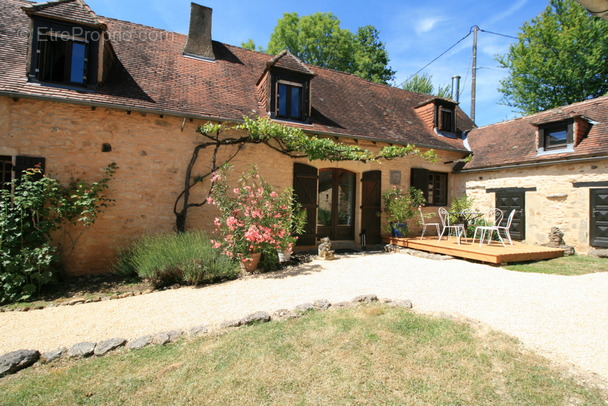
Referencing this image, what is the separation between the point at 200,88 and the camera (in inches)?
310

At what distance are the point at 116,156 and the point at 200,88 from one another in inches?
110

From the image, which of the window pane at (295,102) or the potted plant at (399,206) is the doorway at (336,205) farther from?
the window pane at (295,102)

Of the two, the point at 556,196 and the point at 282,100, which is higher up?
the point at 282,100

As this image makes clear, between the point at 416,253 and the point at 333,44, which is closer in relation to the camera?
the point at 416,253

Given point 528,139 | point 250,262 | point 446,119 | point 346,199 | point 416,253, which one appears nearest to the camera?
point 250,262

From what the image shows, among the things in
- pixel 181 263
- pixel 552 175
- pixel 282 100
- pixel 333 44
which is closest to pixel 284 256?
pixel 181 263

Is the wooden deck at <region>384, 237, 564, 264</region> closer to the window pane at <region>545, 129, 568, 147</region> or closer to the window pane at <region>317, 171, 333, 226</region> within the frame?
the window pane at <region>317, 171, 333, 226</region>

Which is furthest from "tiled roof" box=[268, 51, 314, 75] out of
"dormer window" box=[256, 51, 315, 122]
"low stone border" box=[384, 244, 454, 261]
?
"low stone border" box=[384, 244, 454, 261]

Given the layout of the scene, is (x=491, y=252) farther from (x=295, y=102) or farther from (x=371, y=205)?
(x=295, y=102)

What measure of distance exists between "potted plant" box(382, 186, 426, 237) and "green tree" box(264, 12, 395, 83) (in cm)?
1298

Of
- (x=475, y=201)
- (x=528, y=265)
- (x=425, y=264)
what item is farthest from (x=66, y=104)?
(x=475, y=201)

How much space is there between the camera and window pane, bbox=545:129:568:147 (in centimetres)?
838

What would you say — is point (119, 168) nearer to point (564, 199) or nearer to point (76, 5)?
point (76, 5)

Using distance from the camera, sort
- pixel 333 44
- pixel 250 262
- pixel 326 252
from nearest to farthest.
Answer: pixel 250 262 < pixel 326 252 < pixel 333 44
